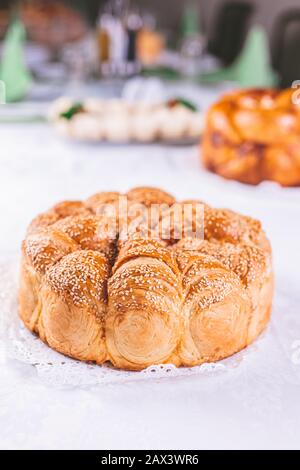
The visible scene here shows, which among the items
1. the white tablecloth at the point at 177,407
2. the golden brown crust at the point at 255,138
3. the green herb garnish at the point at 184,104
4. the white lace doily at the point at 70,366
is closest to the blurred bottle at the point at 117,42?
the green herb garnish at the point at 184,104

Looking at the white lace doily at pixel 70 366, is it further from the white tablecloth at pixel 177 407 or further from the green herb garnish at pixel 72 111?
the green herb garnish at pixel 72 111

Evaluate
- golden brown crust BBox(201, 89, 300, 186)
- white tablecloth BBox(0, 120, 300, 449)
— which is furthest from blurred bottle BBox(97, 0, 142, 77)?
white tablecloth BBox(0, 120, 300, 449)

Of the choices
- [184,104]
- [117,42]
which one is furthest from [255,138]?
[117,42]

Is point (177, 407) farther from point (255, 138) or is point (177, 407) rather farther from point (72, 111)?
point (72, 111)

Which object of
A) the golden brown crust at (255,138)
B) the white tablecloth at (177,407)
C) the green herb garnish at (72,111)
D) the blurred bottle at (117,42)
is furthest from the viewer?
the blurred bottle at (117,42)

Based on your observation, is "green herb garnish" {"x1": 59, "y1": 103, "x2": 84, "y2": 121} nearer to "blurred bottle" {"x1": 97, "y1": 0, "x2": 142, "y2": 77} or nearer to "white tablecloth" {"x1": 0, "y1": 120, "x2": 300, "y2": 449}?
"white tablecloth" {"x1": 0, "y1": 120, "x2": 300, "y2": 449}

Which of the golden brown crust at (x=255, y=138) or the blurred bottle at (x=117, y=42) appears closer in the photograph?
the golden brown crust at (x=255, y=138)

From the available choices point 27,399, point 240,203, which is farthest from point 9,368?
point 240,203
